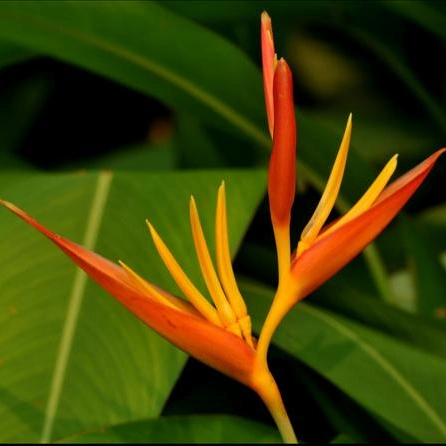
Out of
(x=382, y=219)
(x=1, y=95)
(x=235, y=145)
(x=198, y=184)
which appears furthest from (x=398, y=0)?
(x=1, y=95)

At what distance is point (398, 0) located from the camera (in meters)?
0.94

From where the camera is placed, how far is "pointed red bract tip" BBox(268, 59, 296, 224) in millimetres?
459

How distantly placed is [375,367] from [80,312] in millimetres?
229

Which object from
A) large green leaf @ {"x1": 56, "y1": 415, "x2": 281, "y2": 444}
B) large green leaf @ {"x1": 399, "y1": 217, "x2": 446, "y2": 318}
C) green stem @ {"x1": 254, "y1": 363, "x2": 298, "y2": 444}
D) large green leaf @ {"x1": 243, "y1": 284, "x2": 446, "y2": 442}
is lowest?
large green leaf @ {"x1": 56, "y1": 415, "x2": 281, "y2": 444}

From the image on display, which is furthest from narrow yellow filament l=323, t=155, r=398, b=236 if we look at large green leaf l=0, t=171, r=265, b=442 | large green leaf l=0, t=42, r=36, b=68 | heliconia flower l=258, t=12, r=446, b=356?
large green leaf l=0, t=42, r=36, b=68

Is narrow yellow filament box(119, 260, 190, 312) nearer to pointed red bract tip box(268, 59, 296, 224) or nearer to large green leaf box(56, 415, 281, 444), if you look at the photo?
pointed red bract tip box(268, 59, 296, 224)

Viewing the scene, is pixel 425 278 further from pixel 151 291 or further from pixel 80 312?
pixel 151 291

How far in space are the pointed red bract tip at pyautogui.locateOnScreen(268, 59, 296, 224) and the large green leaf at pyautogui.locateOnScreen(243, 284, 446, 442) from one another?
1.03 feet

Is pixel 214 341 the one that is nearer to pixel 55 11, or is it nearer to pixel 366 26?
pixel 55 11

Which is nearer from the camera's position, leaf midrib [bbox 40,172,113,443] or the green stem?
the green stem

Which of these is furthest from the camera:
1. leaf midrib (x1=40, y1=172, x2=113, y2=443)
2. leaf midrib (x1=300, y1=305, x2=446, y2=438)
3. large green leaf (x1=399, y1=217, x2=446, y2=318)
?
large green leaf (x1=399, y1=217, x2=446, y2=318)

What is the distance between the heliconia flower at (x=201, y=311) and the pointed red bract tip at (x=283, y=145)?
3 cm

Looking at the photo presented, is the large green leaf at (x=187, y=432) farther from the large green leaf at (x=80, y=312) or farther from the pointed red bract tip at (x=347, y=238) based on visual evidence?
the pointed red bract tip at (x=347, y=238)

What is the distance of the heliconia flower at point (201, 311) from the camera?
0.48 metres
